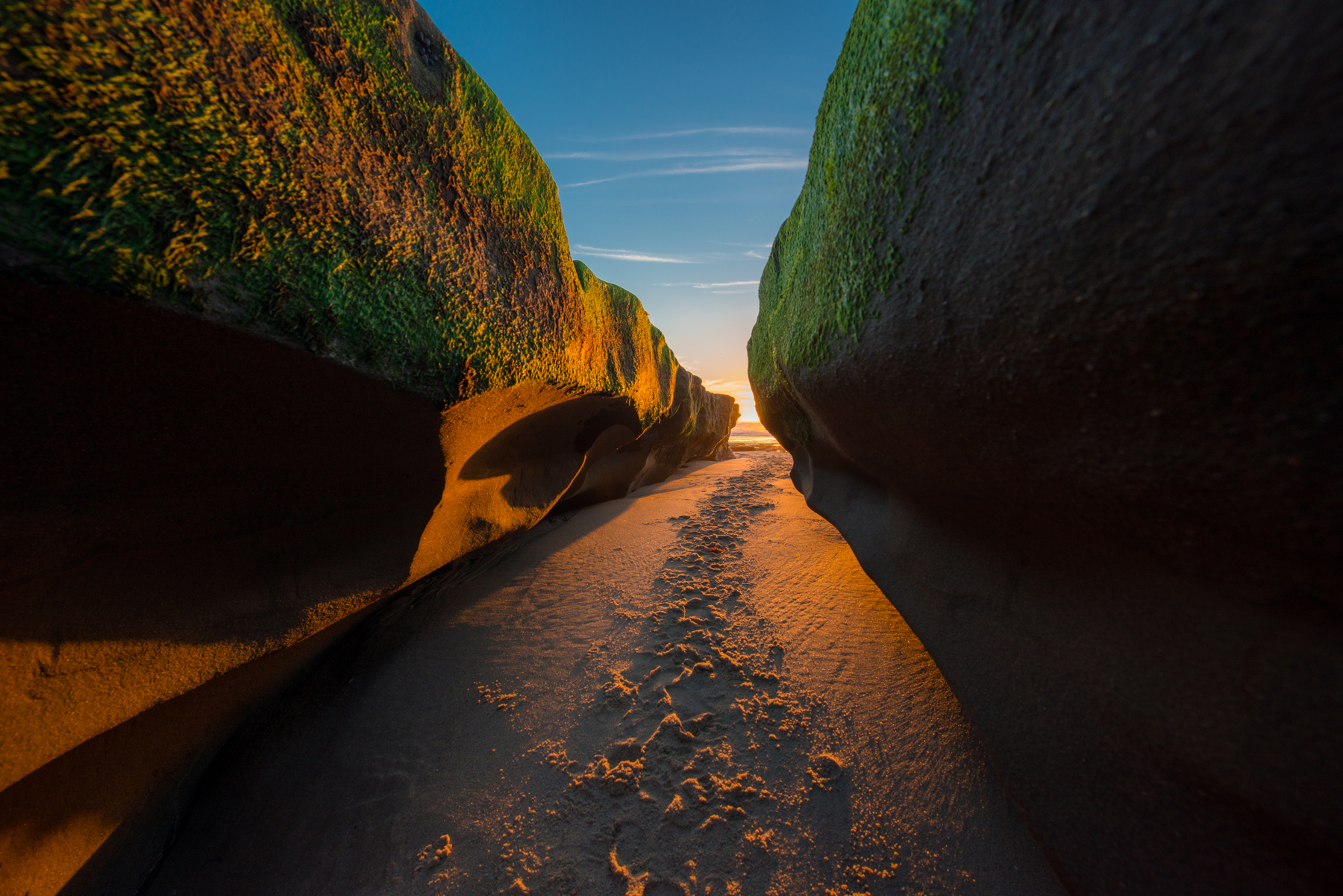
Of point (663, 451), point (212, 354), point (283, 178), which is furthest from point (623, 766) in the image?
point (663, 451)

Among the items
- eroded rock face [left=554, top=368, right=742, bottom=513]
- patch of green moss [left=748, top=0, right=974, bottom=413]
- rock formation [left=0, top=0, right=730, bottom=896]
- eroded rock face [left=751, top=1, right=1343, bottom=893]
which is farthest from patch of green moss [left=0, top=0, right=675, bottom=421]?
eroded rock face [left=554, top=368, right=742, bottom=513]

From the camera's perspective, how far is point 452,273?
187 cm

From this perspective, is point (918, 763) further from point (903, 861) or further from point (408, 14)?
point (408, 14)

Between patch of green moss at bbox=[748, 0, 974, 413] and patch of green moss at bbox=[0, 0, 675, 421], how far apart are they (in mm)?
1598

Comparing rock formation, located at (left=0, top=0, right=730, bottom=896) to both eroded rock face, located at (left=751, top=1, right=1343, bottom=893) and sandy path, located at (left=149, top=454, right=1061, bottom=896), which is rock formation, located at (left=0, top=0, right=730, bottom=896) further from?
eroded rock face, located at (left=751, top=1, right=1343, bottom=893)

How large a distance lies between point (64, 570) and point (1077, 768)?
3.49 metres

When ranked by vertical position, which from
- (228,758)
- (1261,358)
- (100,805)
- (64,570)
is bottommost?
(228,758)

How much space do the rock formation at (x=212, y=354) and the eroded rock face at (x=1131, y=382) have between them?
1.83 meters

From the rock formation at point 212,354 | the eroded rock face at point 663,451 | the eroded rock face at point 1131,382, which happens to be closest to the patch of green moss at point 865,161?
→ the eroded rock face at point 1131,382

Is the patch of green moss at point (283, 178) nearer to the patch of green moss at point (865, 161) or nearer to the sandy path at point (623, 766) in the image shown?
the patch of green moss at point (865, 161)

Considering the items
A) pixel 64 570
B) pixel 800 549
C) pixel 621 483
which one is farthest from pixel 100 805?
pixel 621 483

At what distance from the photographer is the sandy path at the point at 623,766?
1496 mm

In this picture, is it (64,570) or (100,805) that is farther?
(100,805)

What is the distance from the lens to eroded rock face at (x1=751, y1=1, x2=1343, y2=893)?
2.16 feet
